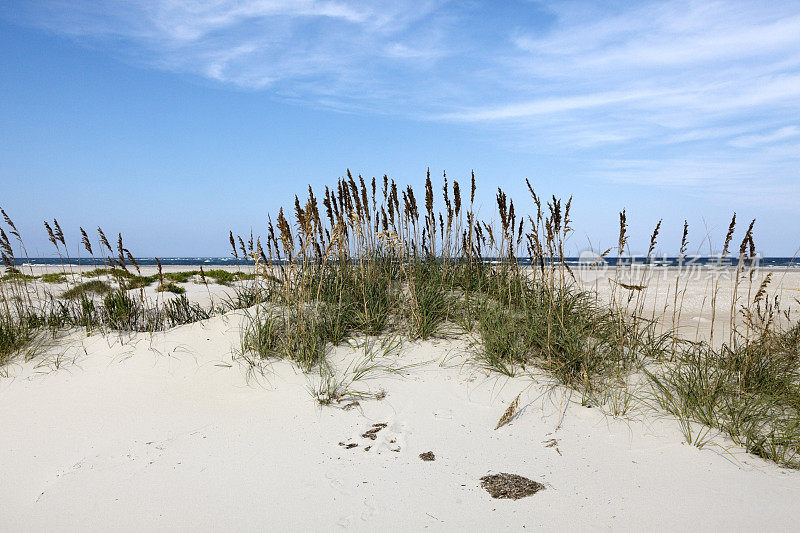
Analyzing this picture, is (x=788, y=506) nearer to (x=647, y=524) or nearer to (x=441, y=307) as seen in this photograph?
(x=647, y=524)

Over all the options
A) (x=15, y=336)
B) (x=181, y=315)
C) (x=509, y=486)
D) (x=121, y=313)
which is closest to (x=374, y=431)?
(x=509, y=486)

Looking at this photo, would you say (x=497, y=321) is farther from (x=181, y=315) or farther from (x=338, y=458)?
(x=181, y=315)

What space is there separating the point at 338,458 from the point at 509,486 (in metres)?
1.08

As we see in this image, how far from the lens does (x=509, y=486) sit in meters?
2.63

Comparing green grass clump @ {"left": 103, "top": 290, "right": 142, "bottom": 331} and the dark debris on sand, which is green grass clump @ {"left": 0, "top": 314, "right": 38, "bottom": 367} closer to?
green grass clump @ {"left": 103, "top": 290, "right": 142, "bottom": 331}

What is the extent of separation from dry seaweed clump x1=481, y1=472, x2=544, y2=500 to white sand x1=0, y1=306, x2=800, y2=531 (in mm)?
57

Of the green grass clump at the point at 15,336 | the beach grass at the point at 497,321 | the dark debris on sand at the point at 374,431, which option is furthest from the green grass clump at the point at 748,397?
the green grass clump at the point at 15,336

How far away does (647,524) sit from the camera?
7.57 feet

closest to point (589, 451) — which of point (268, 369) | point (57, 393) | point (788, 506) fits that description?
point (788, 506)

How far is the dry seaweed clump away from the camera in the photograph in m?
2.56

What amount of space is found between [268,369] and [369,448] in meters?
1.47

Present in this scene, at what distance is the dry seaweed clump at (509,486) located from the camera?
2.56 m

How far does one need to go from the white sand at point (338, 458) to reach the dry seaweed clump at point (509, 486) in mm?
57

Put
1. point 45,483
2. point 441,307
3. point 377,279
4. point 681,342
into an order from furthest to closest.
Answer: point 377,279 < point 441,307 < point 681,342 < point 45,483
